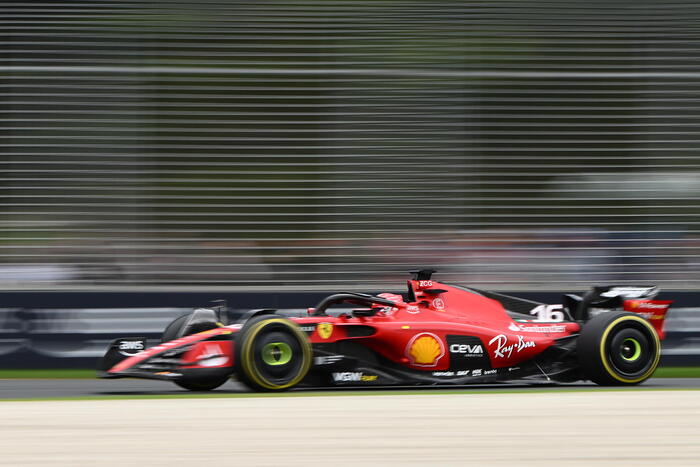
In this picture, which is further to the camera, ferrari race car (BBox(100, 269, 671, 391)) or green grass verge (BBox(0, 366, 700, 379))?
green grass verge (BBox(0, 366, 700, 379))

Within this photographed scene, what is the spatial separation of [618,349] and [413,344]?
1.70 m

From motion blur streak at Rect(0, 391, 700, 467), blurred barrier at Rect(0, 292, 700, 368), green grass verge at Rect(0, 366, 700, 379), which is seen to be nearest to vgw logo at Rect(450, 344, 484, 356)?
motion blur streak at Rect(0, 391, 700, 467)

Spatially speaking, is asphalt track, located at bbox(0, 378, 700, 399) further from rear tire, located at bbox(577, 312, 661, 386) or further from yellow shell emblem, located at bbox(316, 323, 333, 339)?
yellow shell emblem, located at bbox(316, 323, 333, 339)

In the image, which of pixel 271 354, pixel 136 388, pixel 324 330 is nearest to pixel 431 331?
pixel 324 330

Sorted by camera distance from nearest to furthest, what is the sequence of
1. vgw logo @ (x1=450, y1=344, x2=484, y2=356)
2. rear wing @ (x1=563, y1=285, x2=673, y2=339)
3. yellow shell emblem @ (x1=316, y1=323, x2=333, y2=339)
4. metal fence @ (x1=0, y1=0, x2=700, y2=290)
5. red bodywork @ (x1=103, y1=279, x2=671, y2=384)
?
red bodywork @ (x1=103, y1=279, x2=671, y2=384), yellow shell emblem @ (x1=316, y1=323, x2=333, y2=339), vgw logo @ (x1=450, y1=344, x2=484, y2=356), rear wing @ (x1=563, y1=285, x2=673, y2=339), metal fence @ (x1=0, y1=0, x2=700, y2=290)

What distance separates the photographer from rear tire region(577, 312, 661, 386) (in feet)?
28.2

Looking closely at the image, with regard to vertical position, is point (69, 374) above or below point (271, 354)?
below

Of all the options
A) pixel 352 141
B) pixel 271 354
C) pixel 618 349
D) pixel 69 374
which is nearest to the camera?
pixel 271 354

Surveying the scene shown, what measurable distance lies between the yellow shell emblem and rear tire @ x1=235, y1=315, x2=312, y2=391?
0.19 metres

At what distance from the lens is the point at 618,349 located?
866 centimetres

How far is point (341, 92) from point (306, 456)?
8042 millimetres

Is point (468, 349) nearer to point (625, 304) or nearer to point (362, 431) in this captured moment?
point (625, 304)

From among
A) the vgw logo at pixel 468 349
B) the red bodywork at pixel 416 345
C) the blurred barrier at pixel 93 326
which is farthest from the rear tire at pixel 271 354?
the blurred barrier at pixel 93 326

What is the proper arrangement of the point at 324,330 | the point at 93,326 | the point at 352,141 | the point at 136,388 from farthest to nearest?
the point at 352,141, the point at 93,326, the point at 136,388, the point at 324,330
